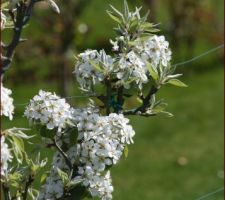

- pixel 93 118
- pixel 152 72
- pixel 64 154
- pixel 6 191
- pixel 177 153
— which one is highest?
pixel 152 72

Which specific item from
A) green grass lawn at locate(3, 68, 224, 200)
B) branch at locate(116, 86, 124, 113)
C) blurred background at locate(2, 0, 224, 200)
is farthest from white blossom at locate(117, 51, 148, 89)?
green grass lawn at locate(3, 68, 224, 200)

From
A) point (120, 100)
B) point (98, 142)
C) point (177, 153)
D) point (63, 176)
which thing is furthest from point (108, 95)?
point (177, 153)

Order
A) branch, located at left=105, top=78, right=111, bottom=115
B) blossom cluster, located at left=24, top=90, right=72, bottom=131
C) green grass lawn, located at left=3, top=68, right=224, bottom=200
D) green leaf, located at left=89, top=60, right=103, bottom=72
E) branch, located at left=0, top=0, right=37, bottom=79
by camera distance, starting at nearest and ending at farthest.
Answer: branch, located at left=0, top=0, right=37, bottom=79, blossom cluster, located at left=24, top=90, right=72, bottom=131, green leaf, located at left=89, top=60, right=103, bottom=72, branch, located at left=105, top=78, right=111, bottom=115, green grass lawn, located at left=3, top=68, right=224, bottom=200

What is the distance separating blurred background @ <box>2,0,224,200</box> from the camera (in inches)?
276

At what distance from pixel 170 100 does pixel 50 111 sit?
7.60m

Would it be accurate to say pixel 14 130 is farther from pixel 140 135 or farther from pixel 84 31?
pixel 84 31

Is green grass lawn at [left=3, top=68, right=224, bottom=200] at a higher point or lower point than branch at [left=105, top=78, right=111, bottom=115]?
lower

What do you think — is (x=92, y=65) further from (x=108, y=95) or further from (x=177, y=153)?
(x=177, y=153)

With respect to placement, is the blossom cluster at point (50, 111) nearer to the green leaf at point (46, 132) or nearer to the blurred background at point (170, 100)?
the green leaf at point (46, 132)

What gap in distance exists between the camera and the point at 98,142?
254 centimetres

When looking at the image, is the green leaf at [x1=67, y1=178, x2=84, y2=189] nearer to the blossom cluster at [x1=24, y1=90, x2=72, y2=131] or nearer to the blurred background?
the blossom cluster at [x1=24, y1=90, x2=72, y2=131]

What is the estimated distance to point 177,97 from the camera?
10531 mm

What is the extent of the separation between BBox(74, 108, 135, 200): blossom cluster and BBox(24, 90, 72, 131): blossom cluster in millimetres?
87

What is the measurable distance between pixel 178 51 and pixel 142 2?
54.5 inches
